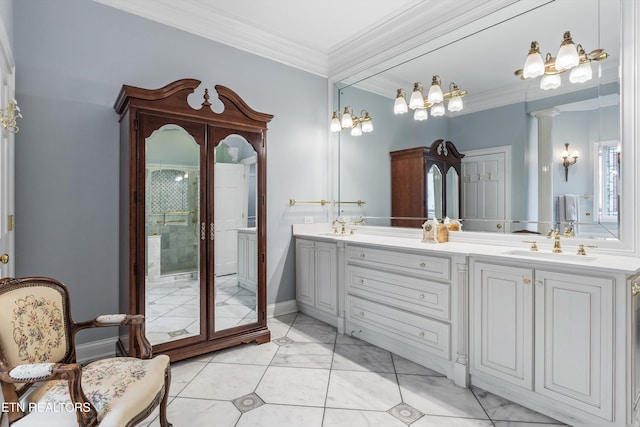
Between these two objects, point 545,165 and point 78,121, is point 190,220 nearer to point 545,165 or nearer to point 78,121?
point 78,121

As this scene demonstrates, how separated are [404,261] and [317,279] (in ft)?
3.87

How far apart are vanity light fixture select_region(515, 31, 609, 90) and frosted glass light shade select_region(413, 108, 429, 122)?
2.78 ft

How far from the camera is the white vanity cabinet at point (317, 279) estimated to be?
3309 mm

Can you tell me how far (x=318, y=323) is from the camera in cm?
346

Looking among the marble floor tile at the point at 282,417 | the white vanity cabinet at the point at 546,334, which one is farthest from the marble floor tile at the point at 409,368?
the marble floor tile at the point at 282,417

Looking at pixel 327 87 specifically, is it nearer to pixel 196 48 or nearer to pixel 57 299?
pixel 196 48

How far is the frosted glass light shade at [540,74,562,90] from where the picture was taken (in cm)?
231

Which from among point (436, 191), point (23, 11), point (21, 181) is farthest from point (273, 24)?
point (21, 181)

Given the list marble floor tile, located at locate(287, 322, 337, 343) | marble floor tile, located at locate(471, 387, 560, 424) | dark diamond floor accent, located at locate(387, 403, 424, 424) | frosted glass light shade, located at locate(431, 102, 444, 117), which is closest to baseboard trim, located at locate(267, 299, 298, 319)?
marble floor tile, located at locate(287, 322, 337, 343)

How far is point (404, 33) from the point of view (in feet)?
10.4

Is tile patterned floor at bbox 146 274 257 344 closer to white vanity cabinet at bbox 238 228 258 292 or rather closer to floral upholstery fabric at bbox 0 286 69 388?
white vanity cabinet at bbox 238 228 258 292

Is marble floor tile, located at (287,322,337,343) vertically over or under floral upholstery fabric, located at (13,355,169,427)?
under

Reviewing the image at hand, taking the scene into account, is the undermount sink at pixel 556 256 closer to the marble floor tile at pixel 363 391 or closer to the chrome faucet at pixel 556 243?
the chrome faucet at pixel 556 243

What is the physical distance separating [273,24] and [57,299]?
2936 millimetres
